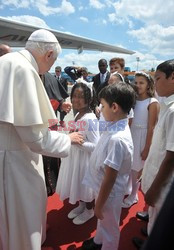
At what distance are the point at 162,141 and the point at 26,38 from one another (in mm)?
11433

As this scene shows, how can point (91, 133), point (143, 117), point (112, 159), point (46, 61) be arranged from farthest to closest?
point (143, 117), point (91, 133), point (46, 61), point (112, 159)

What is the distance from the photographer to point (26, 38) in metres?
11.2

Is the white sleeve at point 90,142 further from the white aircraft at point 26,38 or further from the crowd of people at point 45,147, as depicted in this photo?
the white aircraft at point 26,38

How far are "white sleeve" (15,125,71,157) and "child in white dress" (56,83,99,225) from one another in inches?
25.7

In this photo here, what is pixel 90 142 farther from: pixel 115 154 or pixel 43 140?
pixel 43 140

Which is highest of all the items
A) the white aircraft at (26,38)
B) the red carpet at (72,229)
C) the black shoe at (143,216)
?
the white aircraft at (26,38)

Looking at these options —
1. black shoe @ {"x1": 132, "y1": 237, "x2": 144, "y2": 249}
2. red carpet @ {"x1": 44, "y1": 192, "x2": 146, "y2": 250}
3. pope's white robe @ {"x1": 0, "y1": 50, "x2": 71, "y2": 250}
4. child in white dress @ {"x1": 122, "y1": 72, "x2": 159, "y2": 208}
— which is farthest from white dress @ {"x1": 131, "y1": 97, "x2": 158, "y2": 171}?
pope's white robe @ {"x1": 0, "y1": 50, "x2": 71, "y2": 250}

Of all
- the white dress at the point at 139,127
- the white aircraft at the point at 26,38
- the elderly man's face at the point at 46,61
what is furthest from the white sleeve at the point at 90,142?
the white aircraft at the point at 26,38

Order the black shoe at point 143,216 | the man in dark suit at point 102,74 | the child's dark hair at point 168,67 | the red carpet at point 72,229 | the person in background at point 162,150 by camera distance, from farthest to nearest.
Answer: the man in dark suit at point 102,74 → the black shoe at point 143,216 → the red carpet at point 72,229 → the child's dark hair at point 168,67 → the person in background at point 162,150

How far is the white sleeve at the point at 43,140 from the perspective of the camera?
1548 mm

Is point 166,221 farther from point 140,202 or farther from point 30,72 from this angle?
point 140,202

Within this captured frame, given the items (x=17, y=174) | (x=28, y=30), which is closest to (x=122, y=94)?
(x=17, y=174)

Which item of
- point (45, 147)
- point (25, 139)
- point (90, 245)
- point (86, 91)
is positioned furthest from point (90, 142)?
point (90, 245)

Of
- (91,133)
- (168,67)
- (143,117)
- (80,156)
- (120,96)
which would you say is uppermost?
(168,67)
